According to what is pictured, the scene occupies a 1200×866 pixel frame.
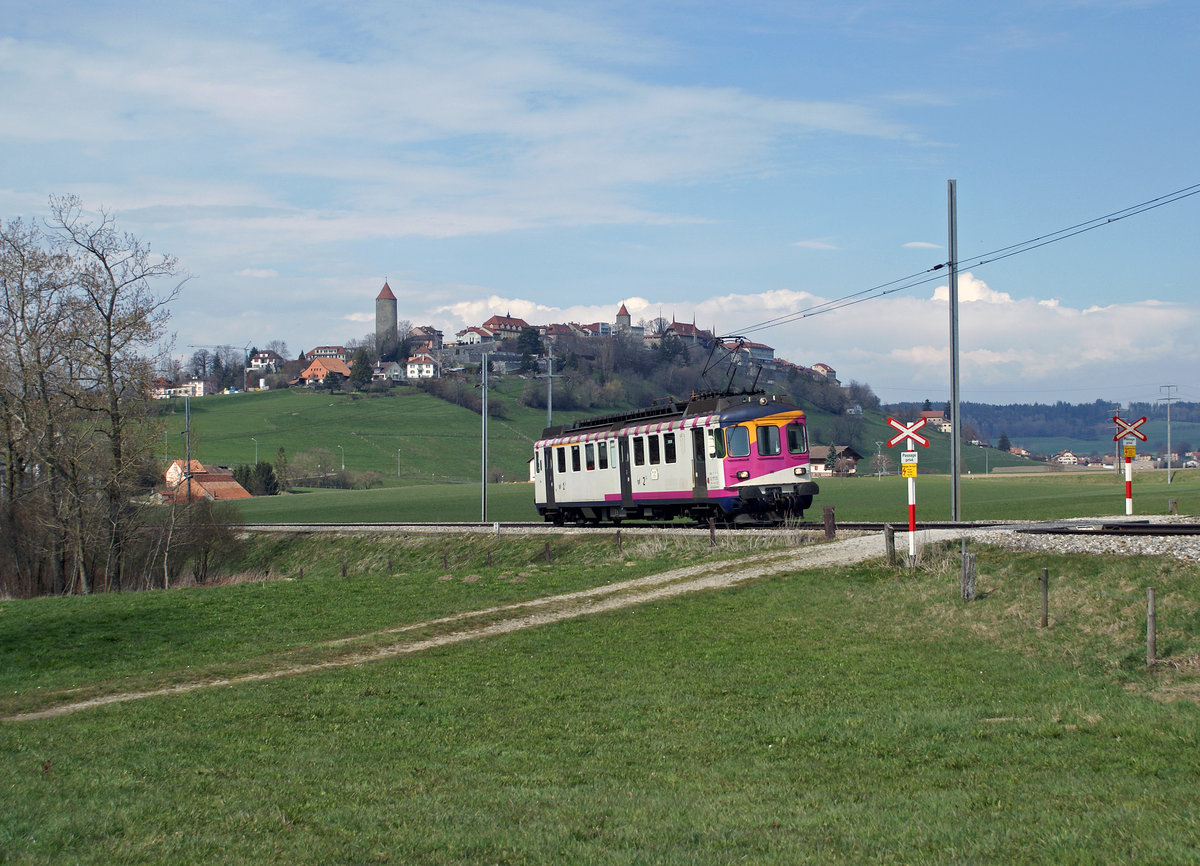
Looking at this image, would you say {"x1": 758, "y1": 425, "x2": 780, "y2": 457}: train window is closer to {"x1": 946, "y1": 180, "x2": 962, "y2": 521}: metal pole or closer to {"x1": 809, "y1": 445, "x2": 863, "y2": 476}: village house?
{"x1": 946, "y1": 180, "x2": 962, "y2": 521}: metal pole

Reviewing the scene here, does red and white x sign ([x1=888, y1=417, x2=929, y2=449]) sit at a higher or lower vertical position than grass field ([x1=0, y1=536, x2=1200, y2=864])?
higher

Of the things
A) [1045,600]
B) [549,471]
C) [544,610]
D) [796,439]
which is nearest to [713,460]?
[796,439]

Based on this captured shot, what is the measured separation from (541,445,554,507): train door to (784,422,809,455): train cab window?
1227 cm

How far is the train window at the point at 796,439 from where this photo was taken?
98.1ft

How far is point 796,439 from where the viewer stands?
98.5 feet

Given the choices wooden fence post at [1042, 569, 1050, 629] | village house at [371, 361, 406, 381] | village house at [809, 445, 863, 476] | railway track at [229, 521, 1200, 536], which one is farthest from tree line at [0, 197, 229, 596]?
village house at [371, 361, 406, 381]

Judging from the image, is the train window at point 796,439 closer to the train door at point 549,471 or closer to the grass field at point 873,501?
the grass field at point 873,501

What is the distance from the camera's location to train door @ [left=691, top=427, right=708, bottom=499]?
29.7 meters

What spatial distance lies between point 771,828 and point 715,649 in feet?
27.2

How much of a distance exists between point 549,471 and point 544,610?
19.8m

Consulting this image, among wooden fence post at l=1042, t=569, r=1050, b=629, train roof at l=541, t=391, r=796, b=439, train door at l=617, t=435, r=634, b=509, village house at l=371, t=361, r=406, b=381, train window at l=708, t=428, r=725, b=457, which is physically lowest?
wooden fence post at l=1042, t=569, r=1050, b=629

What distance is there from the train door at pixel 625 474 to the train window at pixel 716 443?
15.7ft

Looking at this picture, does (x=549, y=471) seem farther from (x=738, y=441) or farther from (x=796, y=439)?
(x=796, y=439)

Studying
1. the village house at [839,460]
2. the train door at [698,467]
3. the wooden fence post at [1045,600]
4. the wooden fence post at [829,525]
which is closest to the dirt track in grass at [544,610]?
the wooden fence post at [829,525]
